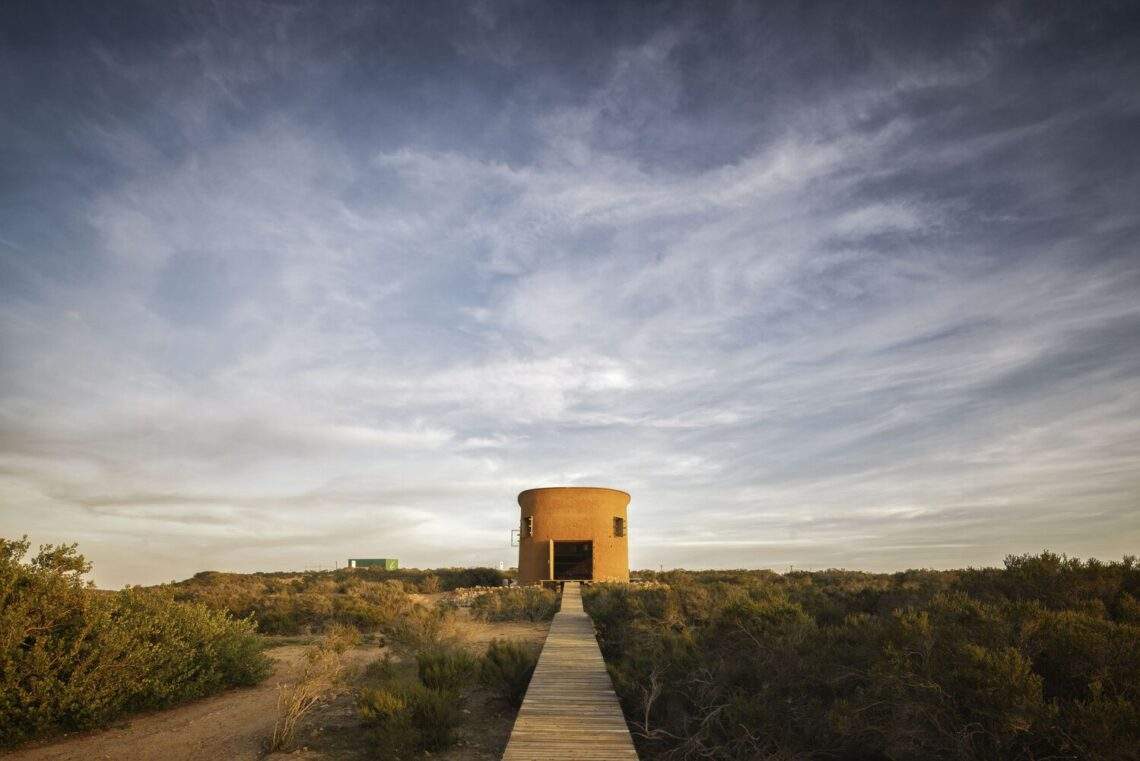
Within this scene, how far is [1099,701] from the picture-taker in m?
4.02

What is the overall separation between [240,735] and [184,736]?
0.71 meters

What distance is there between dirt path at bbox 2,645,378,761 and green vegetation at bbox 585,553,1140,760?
4412 millimetres

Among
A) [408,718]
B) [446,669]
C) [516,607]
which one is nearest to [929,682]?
[408,718]

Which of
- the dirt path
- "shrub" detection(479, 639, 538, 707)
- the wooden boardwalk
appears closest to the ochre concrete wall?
the wooden boardwalk

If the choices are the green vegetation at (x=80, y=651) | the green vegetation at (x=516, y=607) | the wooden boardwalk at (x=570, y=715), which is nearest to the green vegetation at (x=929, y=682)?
the wooden boardwalk at (x=570, y=715)

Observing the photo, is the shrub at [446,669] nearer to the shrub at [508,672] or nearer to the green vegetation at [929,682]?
the shrub at [508,672]

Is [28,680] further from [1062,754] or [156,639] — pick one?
[1062,754]

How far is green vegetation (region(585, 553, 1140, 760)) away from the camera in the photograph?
415 centimetres

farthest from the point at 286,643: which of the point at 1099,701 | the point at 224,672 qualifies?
the point at 1099,701

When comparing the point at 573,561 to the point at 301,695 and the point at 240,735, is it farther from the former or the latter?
the point at 301,695

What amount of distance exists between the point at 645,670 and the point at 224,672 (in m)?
6.28

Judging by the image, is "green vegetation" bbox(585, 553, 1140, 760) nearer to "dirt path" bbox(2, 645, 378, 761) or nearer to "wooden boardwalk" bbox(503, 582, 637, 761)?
"wooden boardwalk" bbox(503, 582, 637, 761)

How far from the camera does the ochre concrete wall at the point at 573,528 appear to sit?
23547 millimetres

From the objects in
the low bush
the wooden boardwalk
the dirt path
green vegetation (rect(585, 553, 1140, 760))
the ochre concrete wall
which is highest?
the ochre concrete wall
